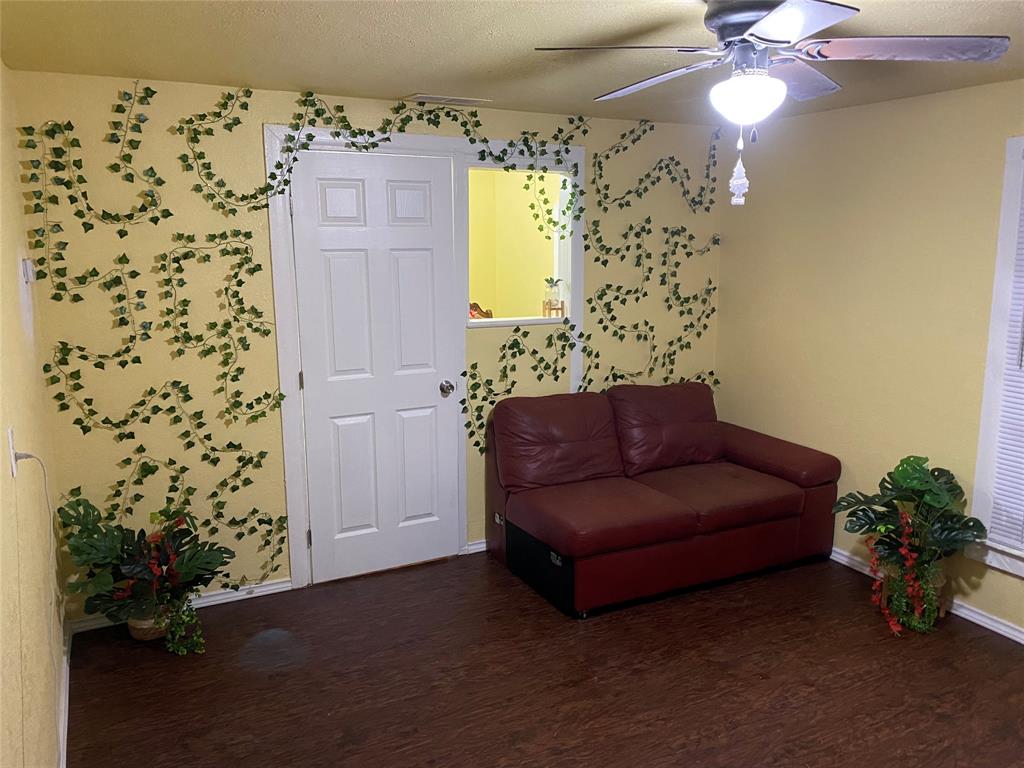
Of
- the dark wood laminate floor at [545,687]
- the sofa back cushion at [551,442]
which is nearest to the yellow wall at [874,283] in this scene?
the dark wood laminate floor at [545,687]

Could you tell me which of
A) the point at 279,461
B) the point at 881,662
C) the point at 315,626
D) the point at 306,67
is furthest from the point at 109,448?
the point at 881,662

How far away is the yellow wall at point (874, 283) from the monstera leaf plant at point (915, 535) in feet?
0.82

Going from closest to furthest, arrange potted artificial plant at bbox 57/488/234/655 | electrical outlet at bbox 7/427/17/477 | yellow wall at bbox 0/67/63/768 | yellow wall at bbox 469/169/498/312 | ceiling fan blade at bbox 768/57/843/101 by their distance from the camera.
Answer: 1. yellow wall at bbox 0/67/63/768
2. electrical outlet at bbox 7/427/17/477
3. ceiling fan blade at bbox 768/57/843/101
4. potted artificial plant at bbox 57/488/234/655
5. yellow wall at bbox 469/169/498/312

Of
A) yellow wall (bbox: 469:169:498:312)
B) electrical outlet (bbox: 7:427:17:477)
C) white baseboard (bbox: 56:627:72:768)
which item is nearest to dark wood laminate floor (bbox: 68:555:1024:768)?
white baseboard (bbox: 56:627:72:768)

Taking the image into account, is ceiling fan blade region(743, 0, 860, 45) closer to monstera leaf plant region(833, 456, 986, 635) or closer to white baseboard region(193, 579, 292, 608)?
monstera leaf plant region(833, 456, 986, 635)

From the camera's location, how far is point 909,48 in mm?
2002

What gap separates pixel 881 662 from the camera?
3096 mm

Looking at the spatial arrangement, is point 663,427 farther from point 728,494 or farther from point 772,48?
point 772,48

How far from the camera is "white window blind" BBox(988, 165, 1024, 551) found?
317 cm

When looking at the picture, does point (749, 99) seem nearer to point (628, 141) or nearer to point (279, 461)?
point (628, 141)

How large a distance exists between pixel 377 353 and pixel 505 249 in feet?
6.27

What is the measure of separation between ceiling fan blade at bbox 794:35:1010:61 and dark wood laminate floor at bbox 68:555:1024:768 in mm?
2193

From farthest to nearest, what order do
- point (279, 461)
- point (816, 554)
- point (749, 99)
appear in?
point (816, 554) → point (279, 461) → point (749, 99)

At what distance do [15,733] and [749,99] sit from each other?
2374mm
